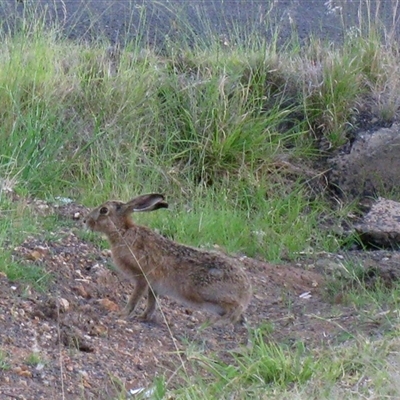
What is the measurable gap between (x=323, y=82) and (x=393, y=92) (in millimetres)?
711

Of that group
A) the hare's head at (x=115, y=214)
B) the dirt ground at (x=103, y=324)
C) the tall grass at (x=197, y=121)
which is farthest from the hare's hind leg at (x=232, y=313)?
the tall grass at (x=197, y=121)

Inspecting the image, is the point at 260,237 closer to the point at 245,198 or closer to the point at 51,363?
the point at 245,198

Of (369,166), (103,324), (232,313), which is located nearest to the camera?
(103,324)

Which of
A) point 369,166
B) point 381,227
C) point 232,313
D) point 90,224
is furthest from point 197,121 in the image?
point 232,313

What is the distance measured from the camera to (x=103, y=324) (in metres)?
5.91

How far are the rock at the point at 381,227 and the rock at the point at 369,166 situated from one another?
73cm

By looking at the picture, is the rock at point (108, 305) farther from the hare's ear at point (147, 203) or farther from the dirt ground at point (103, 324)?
the hare's ear at point (147, 203)

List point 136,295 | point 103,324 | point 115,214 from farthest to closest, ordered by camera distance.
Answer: point 115,214 < point 136,295 < point 103,324

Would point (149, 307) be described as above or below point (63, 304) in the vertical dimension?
below

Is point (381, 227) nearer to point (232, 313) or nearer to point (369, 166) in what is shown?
point (369, 166)

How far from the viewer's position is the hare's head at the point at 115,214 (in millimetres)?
6285

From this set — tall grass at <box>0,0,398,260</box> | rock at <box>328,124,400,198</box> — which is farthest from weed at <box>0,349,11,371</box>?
rock at <box>328,124,400,198</box>

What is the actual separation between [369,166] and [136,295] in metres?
3.48

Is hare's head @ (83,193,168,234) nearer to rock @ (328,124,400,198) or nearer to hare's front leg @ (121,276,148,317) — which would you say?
hare's front leg @ (121,276,148,317)
